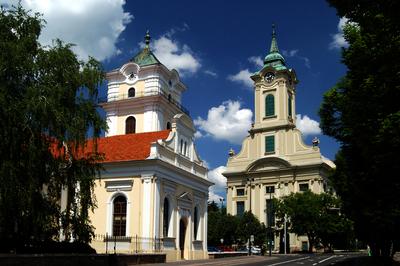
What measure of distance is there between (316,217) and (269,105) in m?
26.8

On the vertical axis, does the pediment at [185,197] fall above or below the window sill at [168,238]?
above

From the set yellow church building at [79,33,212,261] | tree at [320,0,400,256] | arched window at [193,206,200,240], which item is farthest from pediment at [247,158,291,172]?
tree at [320,0,400,256]

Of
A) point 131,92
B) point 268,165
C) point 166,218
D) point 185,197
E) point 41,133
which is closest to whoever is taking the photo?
point 41,133

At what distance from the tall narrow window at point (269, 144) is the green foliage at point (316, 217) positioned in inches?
634

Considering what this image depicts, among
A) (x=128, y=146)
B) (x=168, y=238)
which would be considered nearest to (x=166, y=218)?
(x=168, y=238)

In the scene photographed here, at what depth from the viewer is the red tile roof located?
1596 inches

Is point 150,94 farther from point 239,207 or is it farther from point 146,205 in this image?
point 239,207

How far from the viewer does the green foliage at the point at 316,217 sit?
225ft

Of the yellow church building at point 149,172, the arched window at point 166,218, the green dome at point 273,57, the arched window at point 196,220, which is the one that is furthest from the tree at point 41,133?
the green dome at point 273,57

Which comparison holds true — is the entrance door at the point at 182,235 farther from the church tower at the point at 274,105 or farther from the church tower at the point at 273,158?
the church tower at the point at 274,105

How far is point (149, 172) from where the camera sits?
39219 millimetres

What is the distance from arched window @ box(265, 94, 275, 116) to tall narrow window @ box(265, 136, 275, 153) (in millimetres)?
4413

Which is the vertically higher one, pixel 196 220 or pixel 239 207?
pixel 239 207

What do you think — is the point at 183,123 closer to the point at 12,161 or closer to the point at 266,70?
the point at 12,161
